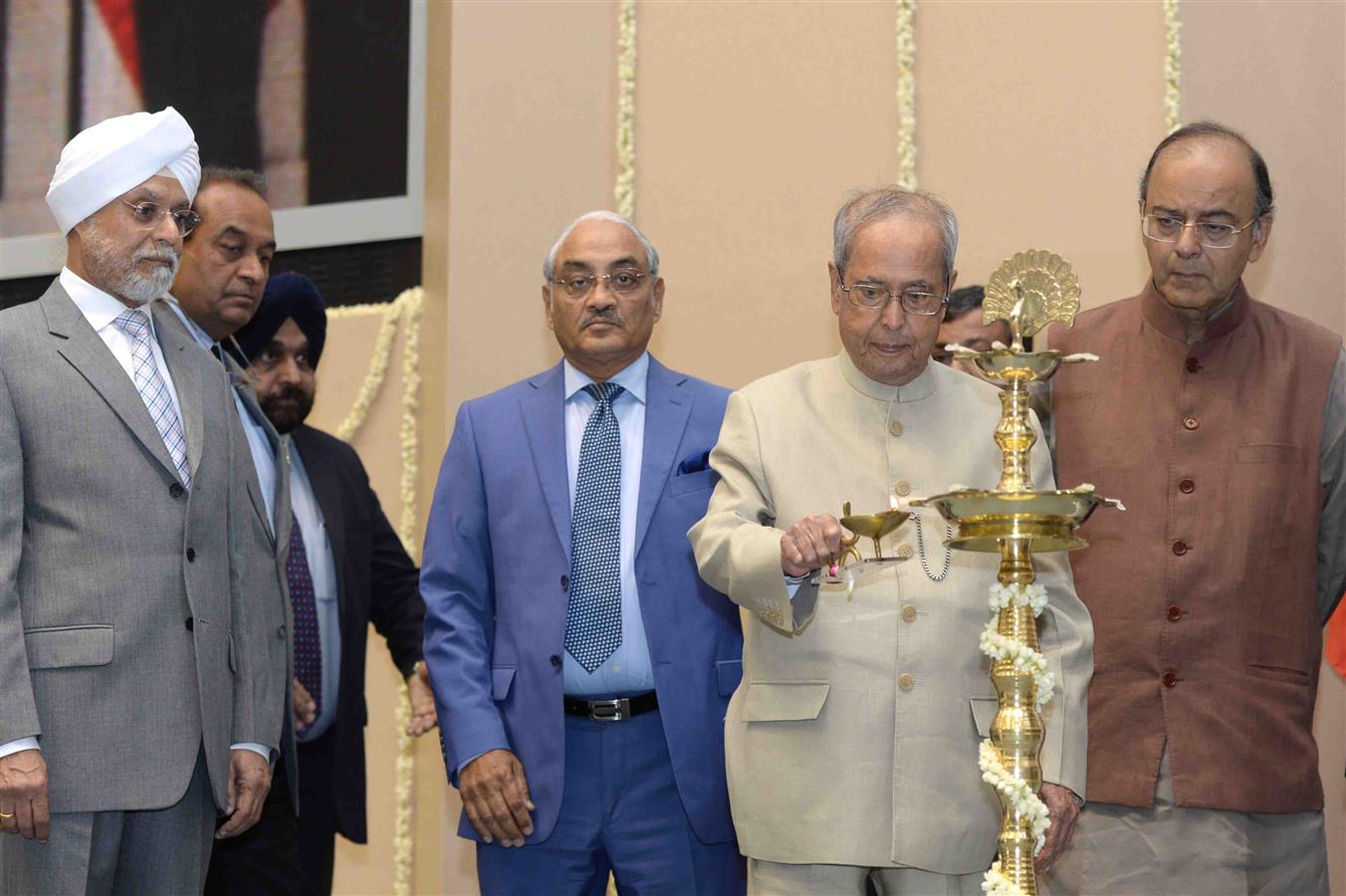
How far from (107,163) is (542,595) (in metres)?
1.30

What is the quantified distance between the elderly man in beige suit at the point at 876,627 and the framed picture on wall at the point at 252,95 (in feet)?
13.3

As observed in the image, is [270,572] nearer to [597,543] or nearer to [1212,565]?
[597,543]

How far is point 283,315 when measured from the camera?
4812 millimetres

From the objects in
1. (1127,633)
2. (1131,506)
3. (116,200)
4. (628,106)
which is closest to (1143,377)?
(1131,506)

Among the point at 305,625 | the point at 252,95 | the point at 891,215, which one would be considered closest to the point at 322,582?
the point at 305,625

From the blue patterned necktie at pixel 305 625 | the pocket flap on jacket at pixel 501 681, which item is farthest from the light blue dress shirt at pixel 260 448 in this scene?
the pocket flap on jacket at pixel 501 681

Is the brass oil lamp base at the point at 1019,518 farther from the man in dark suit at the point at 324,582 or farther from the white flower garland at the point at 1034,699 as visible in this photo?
the man in dark suit at the point at 324,582

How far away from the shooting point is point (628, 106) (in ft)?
19.0

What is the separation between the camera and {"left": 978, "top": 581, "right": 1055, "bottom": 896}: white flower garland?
8.17ft

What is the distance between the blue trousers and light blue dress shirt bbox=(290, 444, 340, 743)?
121 centimetres

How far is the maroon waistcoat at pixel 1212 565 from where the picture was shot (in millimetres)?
3395

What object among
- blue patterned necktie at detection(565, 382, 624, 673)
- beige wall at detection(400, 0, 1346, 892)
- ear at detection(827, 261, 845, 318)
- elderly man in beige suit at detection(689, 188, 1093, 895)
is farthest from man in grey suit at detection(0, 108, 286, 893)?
beige wall at detection(400, 0, 1346, 892)

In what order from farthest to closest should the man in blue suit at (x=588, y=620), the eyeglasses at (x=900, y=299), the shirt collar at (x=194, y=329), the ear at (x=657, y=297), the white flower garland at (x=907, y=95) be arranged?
the white flower garland at (x=907, y=95) < the shirt collar at (x=194, y=329) < the ear at (x=657, y=297) < the man in blue suit at (x=588, y=620) < the eyeglasses at (x=900, y=299)

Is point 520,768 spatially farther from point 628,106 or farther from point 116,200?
point 628,106
